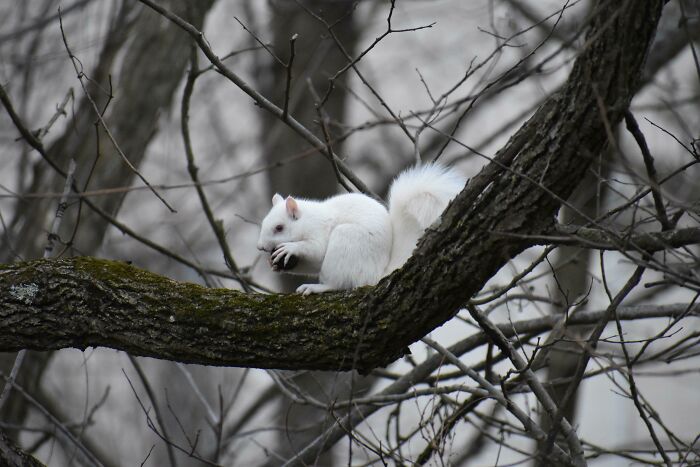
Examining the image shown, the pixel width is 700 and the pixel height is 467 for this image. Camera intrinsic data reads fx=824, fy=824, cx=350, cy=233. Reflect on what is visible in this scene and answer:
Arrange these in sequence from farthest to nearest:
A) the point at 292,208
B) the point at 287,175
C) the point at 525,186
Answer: the point at 287,175, the point at 292,208, the point at 525,186

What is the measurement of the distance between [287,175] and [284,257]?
564 cm

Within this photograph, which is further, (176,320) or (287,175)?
(287,175)

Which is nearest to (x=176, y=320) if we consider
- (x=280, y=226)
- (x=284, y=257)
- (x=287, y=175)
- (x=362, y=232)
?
(x=284, y=257)

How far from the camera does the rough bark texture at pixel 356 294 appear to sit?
2324 mm

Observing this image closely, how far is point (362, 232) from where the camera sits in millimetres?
3418

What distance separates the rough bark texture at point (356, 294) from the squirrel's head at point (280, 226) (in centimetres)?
78

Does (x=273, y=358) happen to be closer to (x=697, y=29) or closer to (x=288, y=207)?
(x=288, y=207)

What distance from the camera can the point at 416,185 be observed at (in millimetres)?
3389

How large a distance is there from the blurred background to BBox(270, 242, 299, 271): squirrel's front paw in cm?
35

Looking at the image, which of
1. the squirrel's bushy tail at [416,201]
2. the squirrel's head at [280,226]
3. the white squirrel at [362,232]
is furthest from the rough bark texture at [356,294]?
the squirrel's head at [280,226]

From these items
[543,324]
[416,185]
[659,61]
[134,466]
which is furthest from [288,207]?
[134,466]

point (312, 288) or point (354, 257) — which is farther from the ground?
point (354, 257)

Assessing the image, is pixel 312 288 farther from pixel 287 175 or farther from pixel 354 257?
pixel 287 175

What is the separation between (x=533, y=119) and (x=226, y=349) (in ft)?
4.19
